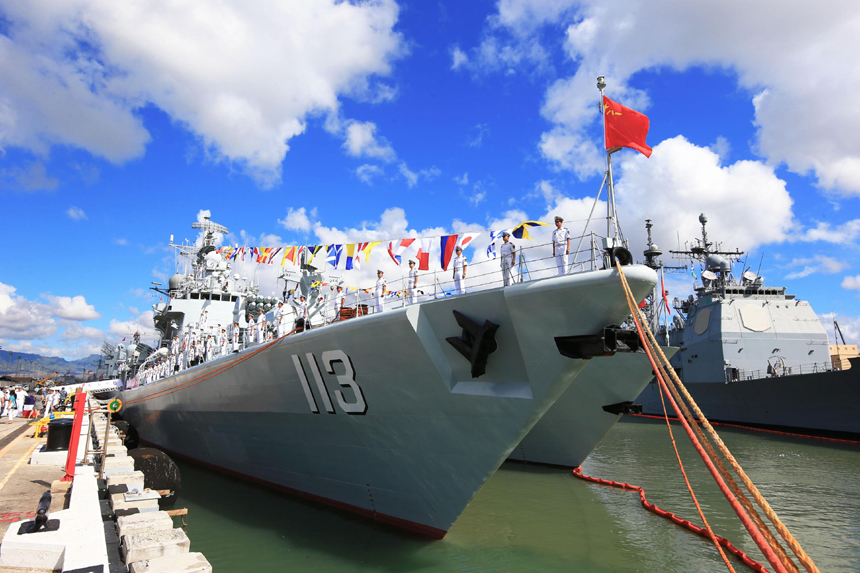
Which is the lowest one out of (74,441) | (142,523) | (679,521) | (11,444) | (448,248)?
(679,521)

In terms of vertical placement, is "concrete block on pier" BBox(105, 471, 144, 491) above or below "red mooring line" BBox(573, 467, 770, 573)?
above

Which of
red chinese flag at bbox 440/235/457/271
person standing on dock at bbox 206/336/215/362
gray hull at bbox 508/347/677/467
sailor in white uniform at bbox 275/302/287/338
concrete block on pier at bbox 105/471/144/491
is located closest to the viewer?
concrete block on pier at bbox 105/471/144/491

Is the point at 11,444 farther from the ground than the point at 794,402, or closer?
farther from the ground

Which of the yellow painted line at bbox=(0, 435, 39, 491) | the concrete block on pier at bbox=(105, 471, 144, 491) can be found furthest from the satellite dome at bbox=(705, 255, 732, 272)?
the yellow painted line at bbox=(0, 435, 39, 491)

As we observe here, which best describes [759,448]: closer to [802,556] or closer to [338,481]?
[338,481]

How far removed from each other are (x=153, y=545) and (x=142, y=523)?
88cm

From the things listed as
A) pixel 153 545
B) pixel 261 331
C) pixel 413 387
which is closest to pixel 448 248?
pixel 413 387

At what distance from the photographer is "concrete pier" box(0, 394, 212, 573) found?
4289mm

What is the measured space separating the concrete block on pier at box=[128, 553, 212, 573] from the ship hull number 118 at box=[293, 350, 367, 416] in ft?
11.6

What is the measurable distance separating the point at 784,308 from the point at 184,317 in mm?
27798

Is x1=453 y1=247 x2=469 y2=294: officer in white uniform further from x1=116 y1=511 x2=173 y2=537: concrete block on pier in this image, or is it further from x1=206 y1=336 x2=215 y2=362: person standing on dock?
x1=206 y1=336 x2=215 y2=362: person standing on dock

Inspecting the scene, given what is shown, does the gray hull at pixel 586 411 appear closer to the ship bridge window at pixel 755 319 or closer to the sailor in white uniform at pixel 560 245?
the sailor in white uniform at pixel 560 245

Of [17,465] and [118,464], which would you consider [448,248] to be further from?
[17,465]

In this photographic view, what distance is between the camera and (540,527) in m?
8.15
